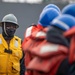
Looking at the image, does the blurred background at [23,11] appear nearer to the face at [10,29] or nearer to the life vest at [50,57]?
the face at [10,29]

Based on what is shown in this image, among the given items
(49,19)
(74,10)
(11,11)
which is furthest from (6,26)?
(11,11)

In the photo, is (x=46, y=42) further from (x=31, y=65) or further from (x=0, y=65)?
(x=0, y=65)

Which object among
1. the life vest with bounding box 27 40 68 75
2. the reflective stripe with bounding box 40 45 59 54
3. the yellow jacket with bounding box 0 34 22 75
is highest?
Result: the reflective stripe with bounding box 40 45 59 54

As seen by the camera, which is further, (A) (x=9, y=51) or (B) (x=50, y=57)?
Result: (A) (x=9, y=51)

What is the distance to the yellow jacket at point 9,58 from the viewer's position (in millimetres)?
5418

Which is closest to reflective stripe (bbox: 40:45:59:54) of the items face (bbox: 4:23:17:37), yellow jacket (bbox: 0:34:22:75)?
yellow jacket (bbox: 0:34:22:75)

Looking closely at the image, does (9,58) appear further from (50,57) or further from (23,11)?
(23,11)

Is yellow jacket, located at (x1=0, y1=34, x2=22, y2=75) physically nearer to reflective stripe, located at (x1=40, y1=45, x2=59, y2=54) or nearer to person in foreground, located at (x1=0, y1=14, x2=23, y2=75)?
person in foreground, located at (x1=0, y1=14, x2=23, y2=75)

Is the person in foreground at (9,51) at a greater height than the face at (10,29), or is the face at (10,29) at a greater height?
the face at (10,29)

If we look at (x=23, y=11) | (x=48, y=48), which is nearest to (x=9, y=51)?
(x=48, y=48)

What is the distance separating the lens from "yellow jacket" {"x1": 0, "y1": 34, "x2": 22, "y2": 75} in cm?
542

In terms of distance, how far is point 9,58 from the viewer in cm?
544

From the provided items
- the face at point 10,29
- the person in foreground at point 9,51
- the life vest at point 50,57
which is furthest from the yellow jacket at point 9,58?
the life vest at point 50,57

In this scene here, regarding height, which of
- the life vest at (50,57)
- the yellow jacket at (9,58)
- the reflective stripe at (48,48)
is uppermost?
the reflective stripe at (48,48)
